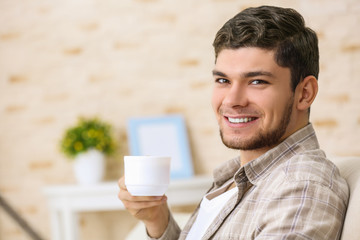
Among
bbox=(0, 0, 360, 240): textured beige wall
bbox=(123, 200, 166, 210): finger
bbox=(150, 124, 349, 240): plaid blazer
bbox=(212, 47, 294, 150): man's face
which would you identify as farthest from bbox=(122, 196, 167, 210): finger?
bbox=(0, 0, 360, 240): textured beige wall

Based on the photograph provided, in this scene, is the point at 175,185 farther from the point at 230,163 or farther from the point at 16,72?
the point at 16,72

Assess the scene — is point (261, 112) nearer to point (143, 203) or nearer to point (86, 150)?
point (143, 203)

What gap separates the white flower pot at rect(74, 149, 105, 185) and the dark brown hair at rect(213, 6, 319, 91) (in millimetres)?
1730

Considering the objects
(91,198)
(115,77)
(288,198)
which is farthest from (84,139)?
(288,198)

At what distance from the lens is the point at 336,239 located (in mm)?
976

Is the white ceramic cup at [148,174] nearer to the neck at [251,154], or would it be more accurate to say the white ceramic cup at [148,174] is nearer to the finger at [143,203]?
the finger at [143,203]

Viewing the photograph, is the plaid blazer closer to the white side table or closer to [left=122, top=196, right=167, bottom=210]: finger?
[left=122, top=196, right=167, bottom=210]: finger

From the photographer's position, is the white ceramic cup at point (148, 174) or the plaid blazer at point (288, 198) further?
the white ceramic cup at point (148, 174)

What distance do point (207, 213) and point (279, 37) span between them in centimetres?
51

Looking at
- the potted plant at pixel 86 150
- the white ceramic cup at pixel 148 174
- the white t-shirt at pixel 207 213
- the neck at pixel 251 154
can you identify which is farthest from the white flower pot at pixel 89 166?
the white ceramic cup at pixel 148 174

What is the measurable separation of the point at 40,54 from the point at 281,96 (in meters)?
2.30

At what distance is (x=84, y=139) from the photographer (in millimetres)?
2846

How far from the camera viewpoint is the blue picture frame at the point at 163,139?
115 inches

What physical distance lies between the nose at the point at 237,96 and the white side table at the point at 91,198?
1421 millimetres
